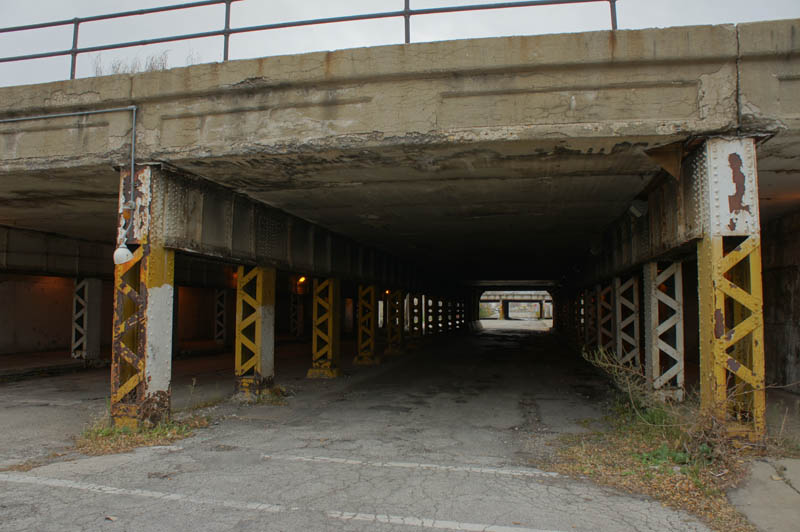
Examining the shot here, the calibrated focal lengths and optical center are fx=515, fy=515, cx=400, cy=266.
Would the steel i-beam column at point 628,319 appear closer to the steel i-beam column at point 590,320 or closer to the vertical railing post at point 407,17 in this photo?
the steel i-beam column at point 590,320

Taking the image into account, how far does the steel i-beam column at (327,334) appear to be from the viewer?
15281 millimetres

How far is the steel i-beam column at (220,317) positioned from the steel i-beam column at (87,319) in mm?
7210

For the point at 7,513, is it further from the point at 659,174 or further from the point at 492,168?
the point at 659,174

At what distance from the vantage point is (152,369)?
783 cm

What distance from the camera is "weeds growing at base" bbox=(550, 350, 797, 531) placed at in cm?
512

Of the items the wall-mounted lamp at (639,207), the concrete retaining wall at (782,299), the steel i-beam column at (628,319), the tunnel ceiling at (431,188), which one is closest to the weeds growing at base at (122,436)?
the tunnel ceiling at (431,188)

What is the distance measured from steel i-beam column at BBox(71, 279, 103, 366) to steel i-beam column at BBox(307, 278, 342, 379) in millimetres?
7842

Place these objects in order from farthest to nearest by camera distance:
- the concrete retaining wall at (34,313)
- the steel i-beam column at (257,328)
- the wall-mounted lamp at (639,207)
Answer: the concrete retaining wall at (34,313), the steel i-beam column at (257,328), the wall-mounted lamp at (639,207)

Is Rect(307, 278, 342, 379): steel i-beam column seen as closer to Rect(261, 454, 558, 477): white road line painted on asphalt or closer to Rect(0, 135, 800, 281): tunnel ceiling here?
Rect(0, 135, 800, 281): tunnel ceiling

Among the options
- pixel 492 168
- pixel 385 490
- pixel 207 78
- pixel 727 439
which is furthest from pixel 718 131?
pixel 207 78

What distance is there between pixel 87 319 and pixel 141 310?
38.0ft

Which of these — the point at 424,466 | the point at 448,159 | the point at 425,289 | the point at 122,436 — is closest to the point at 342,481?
the point at 424,466

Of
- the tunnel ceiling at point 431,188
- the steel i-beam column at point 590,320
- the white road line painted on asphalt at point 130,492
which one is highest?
the tunnel ceiling at point 431,188

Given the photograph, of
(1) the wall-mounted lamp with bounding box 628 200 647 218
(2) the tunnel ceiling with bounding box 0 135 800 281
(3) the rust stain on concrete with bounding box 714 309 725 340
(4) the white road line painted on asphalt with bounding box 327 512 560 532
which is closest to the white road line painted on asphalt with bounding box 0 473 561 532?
(4) the white road line painted on asphalt with bounding box 327 512 560 532
